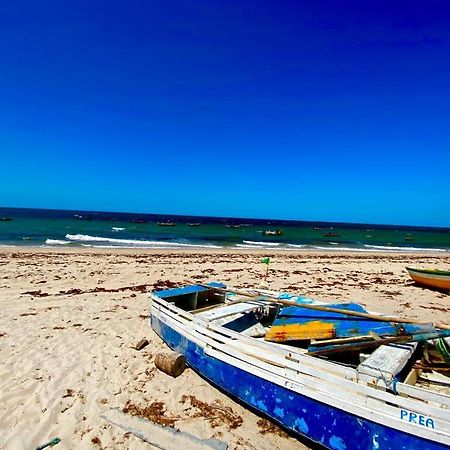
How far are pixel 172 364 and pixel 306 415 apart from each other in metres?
2.79

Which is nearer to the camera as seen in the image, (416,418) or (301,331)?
(416,418)

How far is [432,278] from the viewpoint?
583 inches

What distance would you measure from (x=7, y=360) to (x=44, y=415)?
7.77 ft

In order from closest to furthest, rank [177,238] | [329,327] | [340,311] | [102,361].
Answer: [329,327], [340,311], [102,361], [177,238]

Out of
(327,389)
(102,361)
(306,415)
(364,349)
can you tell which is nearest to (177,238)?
(102,361)

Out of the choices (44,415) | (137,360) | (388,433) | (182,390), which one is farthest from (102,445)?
(388,433)

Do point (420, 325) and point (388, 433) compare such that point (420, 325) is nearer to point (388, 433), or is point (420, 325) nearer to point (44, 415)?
point (388, 433)

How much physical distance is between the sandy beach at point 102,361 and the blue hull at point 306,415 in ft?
1.04

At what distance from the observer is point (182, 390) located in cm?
579

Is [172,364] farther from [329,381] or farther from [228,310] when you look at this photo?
[329,381]

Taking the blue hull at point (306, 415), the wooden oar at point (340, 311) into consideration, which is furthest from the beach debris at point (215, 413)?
the wooden oar at point (340, 311)

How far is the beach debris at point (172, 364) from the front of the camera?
6211 mm

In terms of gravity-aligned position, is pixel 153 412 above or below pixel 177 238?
below

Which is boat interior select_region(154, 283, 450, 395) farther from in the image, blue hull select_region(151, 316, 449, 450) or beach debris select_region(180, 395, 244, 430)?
beach debris select_region(180, 395, 244, 430)
